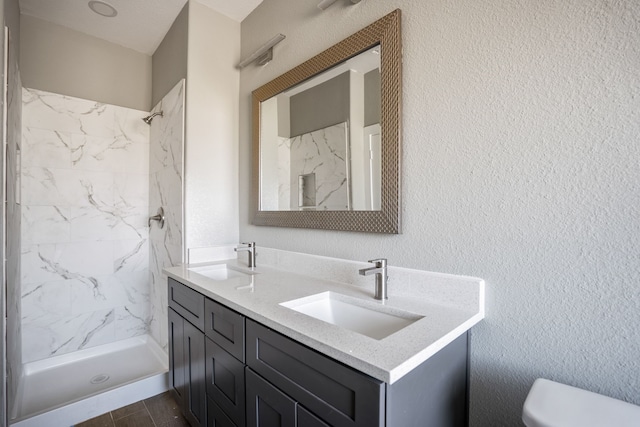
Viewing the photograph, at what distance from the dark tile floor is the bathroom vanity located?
27cm

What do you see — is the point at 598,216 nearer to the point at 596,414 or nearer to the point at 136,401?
the point at 596,414

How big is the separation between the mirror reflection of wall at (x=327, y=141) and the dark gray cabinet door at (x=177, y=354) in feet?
2.66

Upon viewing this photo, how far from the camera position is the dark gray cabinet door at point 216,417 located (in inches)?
48.4

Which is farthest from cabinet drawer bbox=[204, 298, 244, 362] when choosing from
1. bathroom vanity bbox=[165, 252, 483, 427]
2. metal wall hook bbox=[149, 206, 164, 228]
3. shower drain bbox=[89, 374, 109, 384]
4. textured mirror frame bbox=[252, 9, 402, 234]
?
shower drain bbox=[89, 374, 109, 384]

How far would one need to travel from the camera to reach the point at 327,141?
1562mm

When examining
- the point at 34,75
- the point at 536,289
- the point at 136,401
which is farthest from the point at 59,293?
the point at 536,289

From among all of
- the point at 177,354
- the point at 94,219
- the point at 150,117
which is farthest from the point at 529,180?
the point at 94,219

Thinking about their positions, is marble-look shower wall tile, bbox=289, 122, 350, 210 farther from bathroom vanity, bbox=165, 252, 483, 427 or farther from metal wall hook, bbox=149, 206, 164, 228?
metal wall hook, bbox=149, 206, 164, 228

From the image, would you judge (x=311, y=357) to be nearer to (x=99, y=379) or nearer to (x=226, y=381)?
(x=226, y=381)

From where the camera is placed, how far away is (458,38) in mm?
1094

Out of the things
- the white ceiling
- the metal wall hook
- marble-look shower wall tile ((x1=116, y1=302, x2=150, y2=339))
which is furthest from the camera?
marble-look shower wall tile ((x1=116, y1=302, x2=150, y2=339))

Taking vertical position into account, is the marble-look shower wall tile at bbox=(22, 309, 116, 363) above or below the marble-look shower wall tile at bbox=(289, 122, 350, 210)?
below

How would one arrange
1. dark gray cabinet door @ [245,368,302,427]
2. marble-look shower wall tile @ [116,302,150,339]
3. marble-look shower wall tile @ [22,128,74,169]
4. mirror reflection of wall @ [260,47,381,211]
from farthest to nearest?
1. marble-look shower wall tile @ [116,302,150,339]
2. marble-look shower wall tile @ [22,128,74,169]
3. mirror reflection of wall @ [260,47,381,211]
4. dark gray cabinet door @ [245,368,302,427]

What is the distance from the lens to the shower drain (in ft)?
6.83
